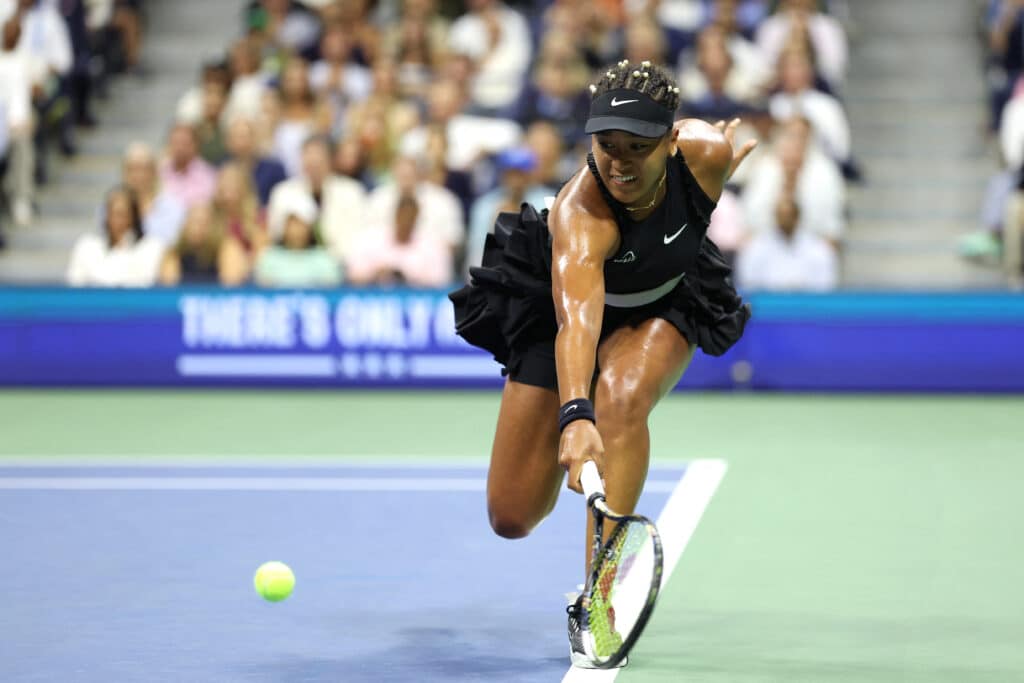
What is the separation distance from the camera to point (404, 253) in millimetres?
11797

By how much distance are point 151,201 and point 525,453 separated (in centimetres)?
797

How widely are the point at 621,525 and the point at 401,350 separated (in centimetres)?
714

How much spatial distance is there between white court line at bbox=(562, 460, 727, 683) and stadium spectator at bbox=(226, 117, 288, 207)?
17.4 ft

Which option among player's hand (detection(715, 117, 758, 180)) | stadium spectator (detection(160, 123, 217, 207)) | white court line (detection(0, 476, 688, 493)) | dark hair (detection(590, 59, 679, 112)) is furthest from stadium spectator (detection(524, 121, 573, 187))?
dark hair (detection(590, 59, 679, 112))

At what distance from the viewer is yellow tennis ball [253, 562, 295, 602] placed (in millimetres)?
5547

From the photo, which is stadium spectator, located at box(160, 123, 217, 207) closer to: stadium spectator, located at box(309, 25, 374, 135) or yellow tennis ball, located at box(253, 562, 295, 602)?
stadium spectator, located at box(309, 25, 374, 135)

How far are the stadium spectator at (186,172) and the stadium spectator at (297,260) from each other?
4.59 feet

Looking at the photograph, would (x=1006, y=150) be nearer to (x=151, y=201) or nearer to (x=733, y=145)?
(x=151, y=201)

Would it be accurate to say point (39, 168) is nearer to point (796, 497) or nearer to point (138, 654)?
point (796, 497)

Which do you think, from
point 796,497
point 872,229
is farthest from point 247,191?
point 796,497

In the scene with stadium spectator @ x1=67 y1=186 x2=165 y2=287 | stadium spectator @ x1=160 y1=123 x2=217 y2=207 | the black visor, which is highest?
the black visor

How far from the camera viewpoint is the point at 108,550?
6555 mm

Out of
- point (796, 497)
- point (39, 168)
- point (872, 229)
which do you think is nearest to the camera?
point (796, 497)

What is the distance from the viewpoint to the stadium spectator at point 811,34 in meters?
13.1
